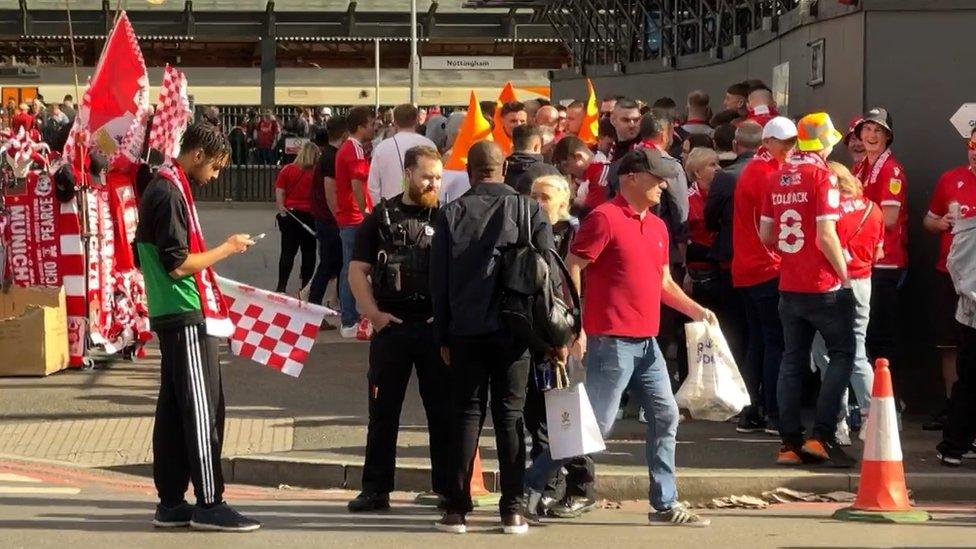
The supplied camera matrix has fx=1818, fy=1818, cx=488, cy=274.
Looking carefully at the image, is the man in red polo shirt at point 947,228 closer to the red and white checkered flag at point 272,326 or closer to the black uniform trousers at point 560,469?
the black uniform trousers at point 560,469

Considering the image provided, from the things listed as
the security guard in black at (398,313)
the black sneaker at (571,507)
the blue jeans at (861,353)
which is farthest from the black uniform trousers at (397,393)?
the blue jeans at (861,353)

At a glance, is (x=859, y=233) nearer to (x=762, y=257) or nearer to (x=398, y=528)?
(x=762, y=257)

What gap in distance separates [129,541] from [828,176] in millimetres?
4206

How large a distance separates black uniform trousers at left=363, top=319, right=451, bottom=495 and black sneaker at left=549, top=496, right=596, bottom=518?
0.56 meters

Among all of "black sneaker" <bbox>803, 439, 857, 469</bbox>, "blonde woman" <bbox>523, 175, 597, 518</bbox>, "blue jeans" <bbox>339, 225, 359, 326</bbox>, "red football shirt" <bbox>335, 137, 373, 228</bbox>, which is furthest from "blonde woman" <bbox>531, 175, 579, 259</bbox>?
"blue jeans" <bbox>339, 225, 359, 326</bbox>

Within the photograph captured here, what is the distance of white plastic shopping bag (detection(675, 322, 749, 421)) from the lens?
8.80m

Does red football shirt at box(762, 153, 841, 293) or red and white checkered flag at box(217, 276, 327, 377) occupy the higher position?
red football shirt at box(762, 153, 841, 293)

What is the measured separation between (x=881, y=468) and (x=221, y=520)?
10.4ft

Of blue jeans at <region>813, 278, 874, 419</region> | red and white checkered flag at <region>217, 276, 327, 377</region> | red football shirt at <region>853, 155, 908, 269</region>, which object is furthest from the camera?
red football shirt at <region>853, 155, 908, 269</region>

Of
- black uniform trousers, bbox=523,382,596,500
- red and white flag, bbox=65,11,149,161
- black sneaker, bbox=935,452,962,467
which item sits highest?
red and white flag, bbox=65,11,149,161

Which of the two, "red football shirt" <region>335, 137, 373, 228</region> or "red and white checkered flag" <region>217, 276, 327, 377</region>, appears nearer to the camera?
"red and white checkered flag" <region>217, 276, 327, 377</region>

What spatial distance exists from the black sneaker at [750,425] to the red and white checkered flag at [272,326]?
3.15 m

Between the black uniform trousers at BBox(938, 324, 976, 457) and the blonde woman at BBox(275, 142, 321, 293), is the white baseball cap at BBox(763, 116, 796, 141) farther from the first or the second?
the blonde woman at BBox(275, 142, 321, 293)

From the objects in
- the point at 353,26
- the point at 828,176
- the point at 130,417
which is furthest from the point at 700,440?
the point at 353,26
